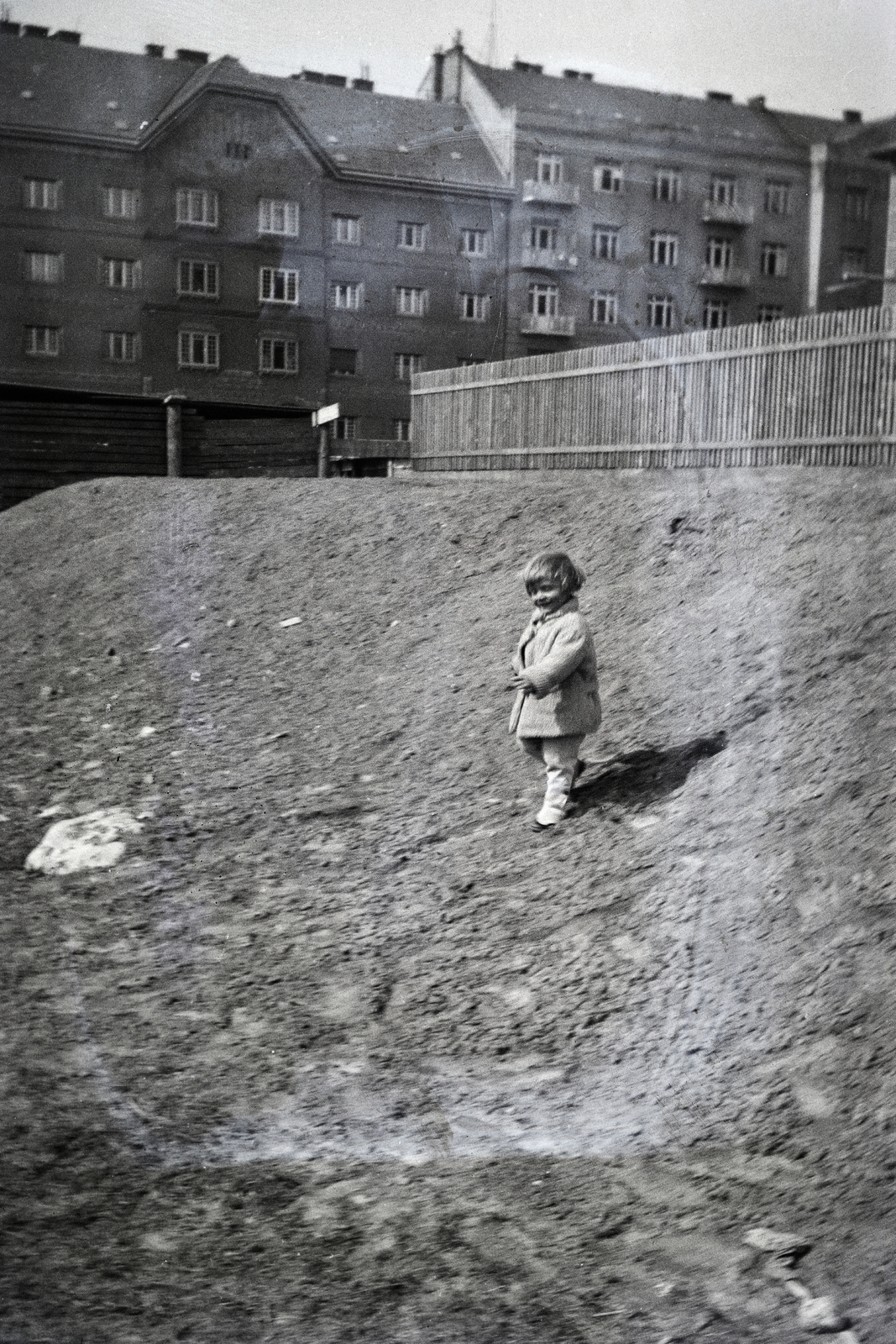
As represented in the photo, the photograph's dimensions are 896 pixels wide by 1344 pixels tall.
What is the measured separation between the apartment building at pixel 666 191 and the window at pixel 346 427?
14.8 feet

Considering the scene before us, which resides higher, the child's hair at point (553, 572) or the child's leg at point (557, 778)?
the child's hair at point (553, 572)

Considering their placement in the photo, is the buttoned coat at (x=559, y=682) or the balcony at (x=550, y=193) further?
the balcony at (x=550, y=193)

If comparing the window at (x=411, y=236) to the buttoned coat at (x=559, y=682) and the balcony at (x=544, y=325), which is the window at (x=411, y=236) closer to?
the balcony at (x=544, y=325)

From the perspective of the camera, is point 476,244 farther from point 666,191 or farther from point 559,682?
point 559,682

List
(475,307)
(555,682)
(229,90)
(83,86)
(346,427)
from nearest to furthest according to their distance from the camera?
(555,682)
(83,86)
(229,90)
(475,307)
(346,427)

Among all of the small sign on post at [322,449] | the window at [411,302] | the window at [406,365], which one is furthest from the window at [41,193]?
the small sign on post at [322,449]

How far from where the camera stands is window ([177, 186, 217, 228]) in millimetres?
5789

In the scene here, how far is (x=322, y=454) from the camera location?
13.1 m

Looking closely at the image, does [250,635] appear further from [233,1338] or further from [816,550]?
[233,1338]

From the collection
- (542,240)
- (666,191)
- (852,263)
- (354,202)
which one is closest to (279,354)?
(354,202)

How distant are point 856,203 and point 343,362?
11.3 feet

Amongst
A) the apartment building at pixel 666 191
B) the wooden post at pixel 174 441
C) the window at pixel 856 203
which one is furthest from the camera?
the wooden post at pixel 174 441

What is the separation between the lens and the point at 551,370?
37.1ft

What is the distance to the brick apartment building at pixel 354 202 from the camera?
5.33 meters
